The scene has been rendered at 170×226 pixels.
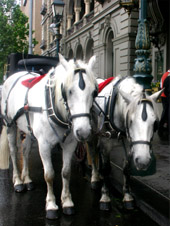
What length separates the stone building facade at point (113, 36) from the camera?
47.7ft

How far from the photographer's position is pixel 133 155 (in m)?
3.37

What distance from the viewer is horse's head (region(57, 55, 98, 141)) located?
10.4 ft

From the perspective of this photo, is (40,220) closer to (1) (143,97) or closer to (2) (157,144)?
(1) (143,97)

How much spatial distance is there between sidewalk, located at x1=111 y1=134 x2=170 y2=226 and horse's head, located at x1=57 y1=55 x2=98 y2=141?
139 cm

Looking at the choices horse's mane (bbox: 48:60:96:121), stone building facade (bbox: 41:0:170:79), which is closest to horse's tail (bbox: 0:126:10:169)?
horse's mane (bbox: 48:60:96:121)

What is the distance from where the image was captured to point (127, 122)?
357 cm

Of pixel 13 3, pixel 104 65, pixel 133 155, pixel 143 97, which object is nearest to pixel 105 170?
pixel 133 155

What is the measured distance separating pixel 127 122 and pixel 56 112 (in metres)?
0.95

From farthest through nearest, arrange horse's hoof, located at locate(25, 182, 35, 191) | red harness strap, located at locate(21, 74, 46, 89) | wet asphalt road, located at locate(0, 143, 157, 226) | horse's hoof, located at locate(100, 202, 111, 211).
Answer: horse's hoof, located at locate(25, 182, 35, 191)
red harness strap, located at locate(21, 74, 46, 89)
horse's hoof, located at locate(100, 202, 111, 211)
wet asphalt road, located at locate(0, 143, 157, 226)

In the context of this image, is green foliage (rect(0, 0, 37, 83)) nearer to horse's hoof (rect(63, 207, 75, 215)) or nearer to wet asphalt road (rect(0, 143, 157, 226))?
wet asphalt road (rect(0, 143, 157, 226))

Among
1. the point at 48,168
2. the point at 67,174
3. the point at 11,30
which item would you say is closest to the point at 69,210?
the point at 67,174

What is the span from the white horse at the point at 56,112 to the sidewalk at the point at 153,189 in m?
1.05

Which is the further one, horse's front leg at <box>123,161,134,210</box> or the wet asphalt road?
horse's front leg at <box>123,161,134,210</box>

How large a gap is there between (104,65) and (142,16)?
13391 millimetres
